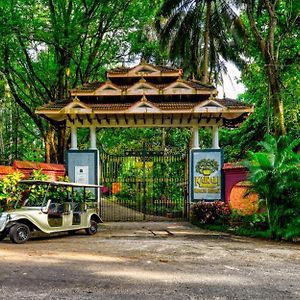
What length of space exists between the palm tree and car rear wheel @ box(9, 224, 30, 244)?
16521 millimetres

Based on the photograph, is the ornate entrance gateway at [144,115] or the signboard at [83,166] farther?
the signboard at [83,166]

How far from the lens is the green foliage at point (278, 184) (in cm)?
1226

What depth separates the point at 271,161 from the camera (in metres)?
12.7

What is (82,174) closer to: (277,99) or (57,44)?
(57,44)

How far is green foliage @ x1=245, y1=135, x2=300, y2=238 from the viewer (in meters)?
12.3

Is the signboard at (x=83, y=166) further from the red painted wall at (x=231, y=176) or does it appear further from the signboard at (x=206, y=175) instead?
the red painted wall at (x=231, y=176)

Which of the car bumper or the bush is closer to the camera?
the car bumper

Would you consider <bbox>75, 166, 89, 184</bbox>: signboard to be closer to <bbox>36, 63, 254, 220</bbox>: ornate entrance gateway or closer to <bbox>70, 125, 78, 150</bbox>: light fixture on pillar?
<bbox>36, 63, 254, 220</bbox>: ornate entrance gateway

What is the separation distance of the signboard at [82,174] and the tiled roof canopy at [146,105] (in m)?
1.87

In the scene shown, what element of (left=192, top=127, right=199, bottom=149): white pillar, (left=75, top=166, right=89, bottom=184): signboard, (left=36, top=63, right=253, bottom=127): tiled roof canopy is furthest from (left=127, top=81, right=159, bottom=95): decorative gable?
(left=75, top=166, right=89, bottom=184): signboard

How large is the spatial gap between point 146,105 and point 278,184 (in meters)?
6.17

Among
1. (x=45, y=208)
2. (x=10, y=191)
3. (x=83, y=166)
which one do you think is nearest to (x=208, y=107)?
(x=83, y=166)

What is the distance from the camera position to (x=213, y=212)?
51.2 feet

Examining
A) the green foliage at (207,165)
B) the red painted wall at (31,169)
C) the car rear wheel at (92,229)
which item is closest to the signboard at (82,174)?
the red painted wall at (31,169)
